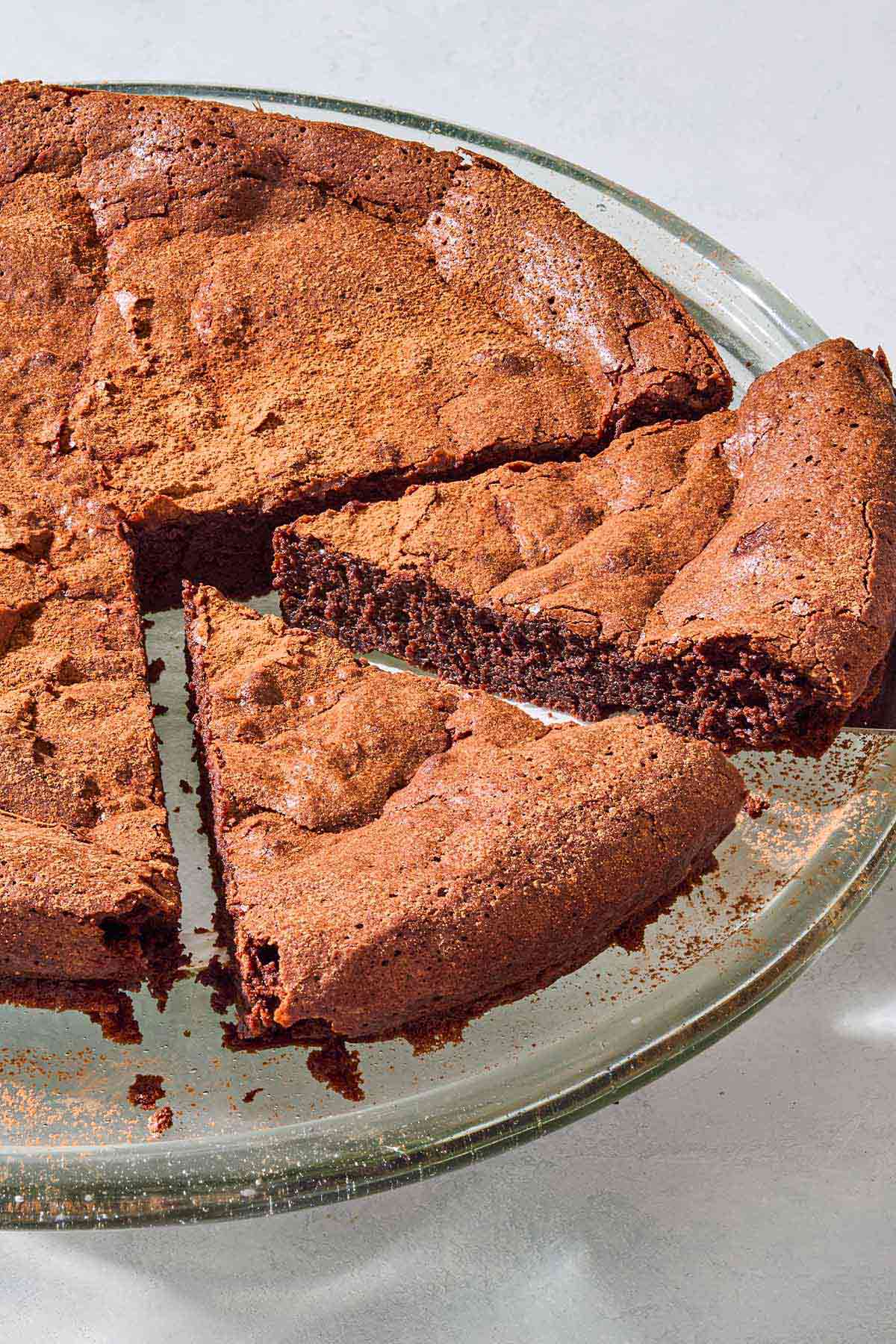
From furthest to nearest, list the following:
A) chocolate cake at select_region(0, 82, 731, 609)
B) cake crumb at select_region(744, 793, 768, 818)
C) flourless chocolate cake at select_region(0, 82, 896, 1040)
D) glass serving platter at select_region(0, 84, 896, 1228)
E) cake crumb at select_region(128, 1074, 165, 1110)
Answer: chocolate cake at select_region(0, 82, 731, 609), cake crumb at select_region(744, 793, 768, 818), flourless chocolate cake at select_region(0, 82, 896, 1040), cake crumb at select_region(128, 1074, 165, 1110), glass serving platter at select_region(0, 84, 896, 1228)

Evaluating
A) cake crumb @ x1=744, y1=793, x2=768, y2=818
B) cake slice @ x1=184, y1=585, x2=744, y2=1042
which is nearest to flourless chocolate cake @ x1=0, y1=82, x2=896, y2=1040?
cake slice @ x1=184, y1=585, x2=744, y2=1042

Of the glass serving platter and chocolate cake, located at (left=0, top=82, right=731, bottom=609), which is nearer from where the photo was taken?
the glass serving platter

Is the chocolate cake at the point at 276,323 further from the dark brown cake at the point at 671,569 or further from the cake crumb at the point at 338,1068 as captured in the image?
the cake crumb at the point at 338,1068

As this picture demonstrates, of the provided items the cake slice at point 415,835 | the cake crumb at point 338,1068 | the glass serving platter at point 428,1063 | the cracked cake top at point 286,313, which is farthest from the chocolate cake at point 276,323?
the cake crumb at point 338,1068

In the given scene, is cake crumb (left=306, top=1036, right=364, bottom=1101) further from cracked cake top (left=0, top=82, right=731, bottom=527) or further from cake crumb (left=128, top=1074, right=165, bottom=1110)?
cracked cake top (left=0, top=82, right=731, bottom=527)

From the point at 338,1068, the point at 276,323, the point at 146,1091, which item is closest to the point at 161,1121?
the point at 146,1091

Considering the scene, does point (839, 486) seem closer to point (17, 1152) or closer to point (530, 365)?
point (530, 365)

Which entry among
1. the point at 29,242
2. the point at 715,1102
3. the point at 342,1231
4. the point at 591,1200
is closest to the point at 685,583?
the point at 715,1102
